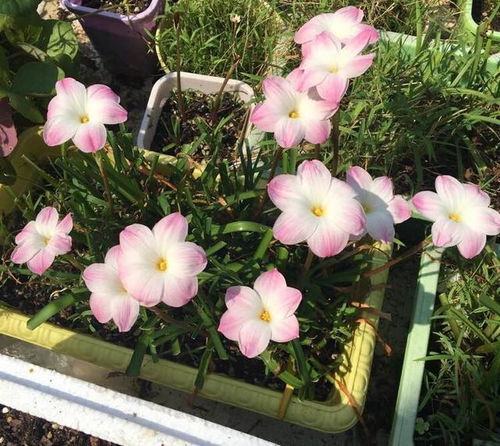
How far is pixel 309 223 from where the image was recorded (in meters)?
0.76

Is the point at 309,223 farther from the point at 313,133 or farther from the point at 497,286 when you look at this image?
the point at 497,286

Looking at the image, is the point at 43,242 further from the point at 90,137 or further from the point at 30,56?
the point at 30,56

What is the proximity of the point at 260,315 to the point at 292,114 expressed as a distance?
32cm

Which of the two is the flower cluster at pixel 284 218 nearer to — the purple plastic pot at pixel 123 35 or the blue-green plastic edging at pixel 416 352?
the blue-green plastic edging at pixel 416 352

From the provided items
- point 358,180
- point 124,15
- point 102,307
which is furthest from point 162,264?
point 124,15

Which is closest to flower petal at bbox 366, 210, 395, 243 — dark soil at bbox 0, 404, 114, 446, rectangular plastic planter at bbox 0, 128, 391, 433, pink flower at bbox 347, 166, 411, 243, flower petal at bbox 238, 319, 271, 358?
pink flower at bbox 347, 166, 411, 243

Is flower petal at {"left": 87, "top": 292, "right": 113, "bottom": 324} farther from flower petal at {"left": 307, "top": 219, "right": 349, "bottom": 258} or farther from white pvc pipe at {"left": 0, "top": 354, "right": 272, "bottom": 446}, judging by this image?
flower petal at {"left": 307, "top": 219, "right": 349, "bottom": 258}

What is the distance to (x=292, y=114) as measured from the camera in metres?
0.87

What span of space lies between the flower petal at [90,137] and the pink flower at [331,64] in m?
0.32

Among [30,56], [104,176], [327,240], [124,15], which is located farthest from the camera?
[124,15]

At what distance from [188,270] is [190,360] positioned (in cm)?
56

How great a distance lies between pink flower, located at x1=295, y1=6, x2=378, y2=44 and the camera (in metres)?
0.88

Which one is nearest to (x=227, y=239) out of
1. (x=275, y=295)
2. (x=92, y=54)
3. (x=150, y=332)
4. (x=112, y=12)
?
(x=150, y=332)

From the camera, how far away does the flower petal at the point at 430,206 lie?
2.79 feet
